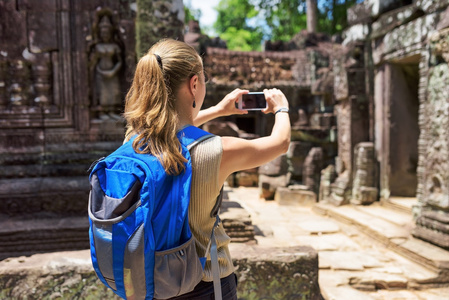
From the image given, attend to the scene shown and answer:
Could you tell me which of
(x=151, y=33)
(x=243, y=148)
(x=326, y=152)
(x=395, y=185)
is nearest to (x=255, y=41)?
(x=326, y=152)

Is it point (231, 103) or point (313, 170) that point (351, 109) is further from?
point (231, 103)

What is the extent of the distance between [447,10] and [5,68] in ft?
17.4

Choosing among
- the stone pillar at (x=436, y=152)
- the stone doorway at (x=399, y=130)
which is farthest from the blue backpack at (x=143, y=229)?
the stone doorway at (x=399, y=130)

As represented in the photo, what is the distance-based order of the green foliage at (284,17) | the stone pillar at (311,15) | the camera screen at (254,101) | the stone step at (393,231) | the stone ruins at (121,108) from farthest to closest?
the green foliage at (284,17), the stone pillar at (311,15), the stone step at (393,231), the stone ruins at (121,108), the camera screen at (254,101)

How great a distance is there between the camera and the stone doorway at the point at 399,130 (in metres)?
7.17

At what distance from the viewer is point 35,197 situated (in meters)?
3.48

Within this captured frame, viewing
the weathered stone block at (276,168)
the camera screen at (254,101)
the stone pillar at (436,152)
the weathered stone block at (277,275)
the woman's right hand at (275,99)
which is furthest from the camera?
the weathered stone block at (276,168)

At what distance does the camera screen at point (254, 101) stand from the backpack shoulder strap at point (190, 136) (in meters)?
0.39

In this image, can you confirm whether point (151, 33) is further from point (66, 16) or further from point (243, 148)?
point (243, 148)

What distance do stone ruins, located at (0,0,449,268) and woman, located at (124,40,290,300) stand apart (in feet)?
1.62

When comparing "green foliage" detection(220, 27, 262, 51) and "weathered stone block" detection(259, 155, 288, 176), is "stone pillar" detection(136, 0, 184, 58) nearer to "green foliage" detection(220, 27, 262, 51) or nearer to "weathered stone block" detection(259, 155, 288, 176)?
"weathered stone block" detection(259, 155, 288, 176)

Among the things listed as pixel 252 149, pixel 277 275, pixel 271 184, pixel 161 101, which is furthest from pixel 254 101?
pixel 271 184

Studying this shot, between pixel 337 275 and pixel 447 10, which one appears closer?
pixel 337 275

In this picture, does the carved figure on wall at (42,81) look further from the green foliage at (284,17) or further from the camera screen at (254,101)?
the green foliage at (284,17)
